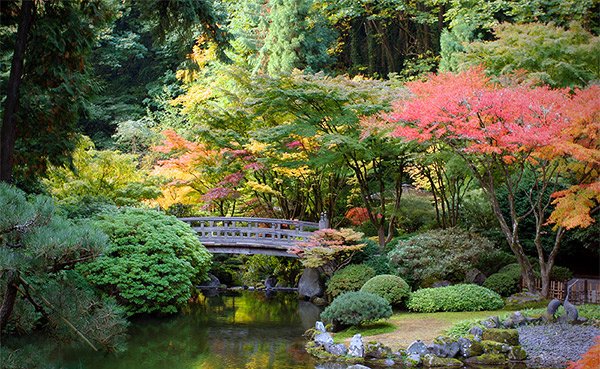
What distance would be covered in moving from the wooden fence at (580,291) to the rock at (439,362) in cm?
422

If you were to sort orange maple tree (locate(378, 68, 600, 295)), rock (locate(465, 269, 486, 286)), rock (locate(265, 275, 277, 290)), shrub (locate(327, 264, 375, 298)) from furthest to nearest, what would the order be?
rock (locate(265, 275, 277, 290)) → shrub (locate(327, 264, 375, 298)) → rock (locate(465, 269, 486, 286)) → orange maple tree (locate(378, 68, 600, 295))

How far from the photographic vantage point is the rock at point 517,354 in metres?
9.65

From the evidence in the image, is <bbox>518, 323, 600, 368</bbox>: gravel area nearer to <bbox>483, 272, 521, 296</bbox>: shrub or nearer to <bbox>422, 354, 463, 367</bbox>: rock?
<bbox>422, 354, 463, 367</bbox>: rock

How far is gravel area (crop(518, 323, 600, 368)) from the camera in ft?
31.0

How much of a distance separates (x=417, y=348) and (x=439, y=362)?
1.26 ft

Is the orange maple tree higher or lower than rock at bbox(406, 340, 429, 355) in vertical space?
higher

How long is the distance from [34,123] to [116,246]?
3894 mm

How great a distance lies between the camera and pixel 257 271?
65.7ft

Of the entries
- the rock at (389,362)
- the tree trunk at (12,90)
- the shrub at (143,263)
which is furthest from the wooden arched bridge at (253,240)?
the tree trunk at (12,90)

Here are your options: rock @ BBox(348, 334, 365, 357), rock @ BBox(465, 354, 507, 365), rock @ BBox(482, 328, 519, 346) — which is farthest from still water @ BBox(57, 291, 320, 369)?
rock @ BBox(482, 328, 519, 346)

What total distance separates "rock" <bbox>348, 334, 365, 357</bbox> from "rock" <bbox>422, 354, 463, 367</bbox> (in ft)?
3.09

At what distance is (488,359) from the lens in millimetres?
9562

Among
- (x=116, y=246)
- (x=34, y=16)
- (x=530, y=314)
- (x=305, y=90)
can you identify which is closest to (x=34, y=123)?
(x=34, y=16)

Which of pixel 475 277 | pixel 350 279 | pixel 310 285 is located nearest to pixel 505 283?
pixel 475 277
